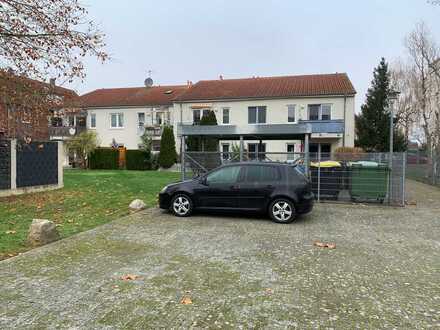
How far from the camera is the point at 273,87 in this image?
106 ft

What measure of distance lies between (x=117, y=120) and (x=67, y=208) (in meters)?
26.3

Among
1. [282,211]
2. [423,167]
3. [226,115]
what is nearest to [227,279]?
[282,211]

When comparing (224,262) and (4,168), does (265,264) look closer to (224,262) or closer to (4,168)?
(224,262)

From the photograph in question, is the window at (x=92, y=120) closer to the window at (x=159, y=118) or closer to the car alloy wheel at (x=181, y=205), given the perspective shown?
the window at (x=159, y=118)

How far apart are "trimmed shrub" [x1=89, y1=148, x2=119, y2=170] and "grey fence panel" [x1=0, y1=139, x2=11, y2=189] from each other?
56.1 feet

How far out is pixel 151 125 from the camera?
34094 mm

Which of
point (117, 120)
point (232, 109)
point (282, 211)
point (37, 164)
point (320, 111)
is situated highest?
point (232, 109)

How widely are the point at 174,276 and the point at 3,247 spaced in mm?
3557

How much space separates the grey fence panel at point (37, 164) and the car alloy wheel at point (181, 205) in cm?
780

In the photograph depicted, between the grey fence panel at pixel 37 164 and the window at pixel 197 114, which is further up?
the window at pixel 197 114

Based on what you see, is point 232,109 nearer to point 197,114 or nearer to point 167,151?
point 197,114

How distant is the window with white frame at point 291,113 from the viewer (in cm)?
2984

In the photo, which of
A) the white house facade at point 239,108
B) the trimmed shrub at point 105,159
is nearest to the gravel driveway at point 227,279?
the white house facade at point 239,108

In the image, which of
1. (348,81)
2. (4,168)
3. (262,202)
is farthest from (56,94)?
(348,81)
